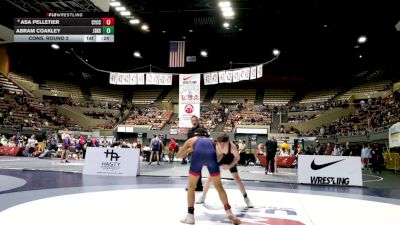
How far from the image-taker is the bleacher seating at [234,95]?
1761 inches

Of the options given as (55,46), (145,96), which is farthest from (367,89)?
(55,46)

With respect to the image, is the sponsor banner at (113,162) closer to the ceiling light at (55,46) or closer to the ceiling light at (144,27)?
the ceiling light at (144,27)

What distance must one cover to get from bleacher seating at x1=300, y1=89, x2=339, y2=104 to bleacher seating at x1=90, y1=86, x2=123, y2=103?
77.9 ft

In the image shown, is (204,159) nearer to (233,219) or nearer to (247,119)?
(233,219)

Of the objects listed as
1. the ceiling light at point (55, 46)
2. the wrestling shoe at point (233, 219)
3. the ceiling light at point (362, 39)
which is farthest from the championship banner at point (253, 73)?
the ceiling light at point (55, 46)

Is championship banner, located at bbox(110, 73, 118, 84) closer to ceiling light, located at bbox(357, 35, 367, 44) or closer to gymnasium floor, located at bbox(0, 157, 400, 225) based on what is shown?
gymnasium floor, located at bbox(0, 157, 400, 225)

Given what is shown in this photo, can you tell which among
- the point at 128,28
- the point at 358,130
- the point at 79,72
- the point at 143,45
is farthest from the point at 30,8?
the point at 79,72

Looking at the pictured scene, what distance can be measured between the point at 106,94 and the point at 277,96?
22.2 metres

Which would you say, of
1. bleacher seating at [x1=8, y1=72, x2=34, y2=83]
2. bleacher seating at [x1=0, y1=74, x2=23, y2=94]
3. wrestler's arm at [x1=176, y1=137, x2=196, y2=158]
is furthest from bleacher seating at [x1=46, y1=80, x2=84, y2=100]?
wrestler's arm at [x1=176, y1=137, x2=196, y2=158]

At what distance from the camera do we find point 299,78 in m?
44.8

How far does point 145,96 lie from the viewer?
47906mm

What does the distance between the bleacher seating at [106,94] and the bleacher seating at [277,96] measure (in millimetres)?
19200

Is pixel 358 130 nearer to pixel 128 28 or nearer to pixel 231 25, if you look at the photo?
pixel 231 25

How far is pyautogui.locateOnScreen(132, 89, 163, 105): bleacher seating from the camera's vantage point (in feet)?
154
